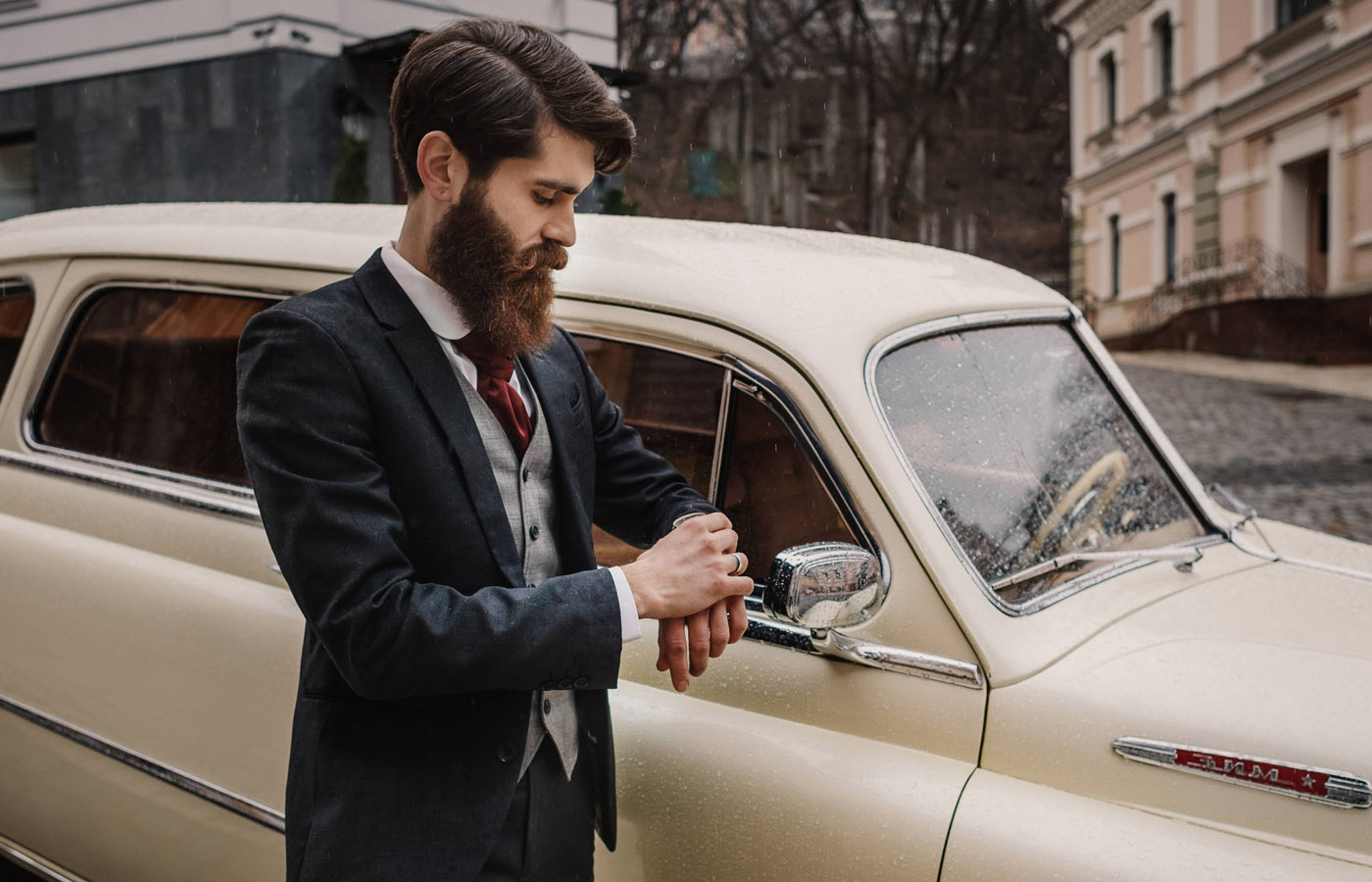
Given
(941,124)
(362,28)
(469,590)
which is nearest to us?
(469,590)

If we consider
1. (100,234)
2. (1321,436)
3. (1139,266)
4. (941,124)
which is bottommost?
(1321,436)

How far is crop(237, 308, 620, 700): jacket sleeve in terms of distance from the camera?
1.41 meters

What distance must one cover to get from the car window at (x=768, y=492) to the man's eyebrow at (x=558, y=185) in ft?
2.00

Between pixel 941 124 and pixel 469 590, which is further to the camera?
pixel 941 124

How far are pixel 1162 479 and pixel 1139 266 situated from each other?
24588 millimetres

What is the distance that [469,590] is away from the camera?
156 centimetres

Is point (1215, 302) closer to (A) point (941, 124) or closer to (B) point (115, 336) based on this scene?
(A) point (941, 124)

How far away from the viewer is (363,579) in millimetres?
1415

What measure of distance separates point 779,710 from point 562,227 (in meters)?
0.93

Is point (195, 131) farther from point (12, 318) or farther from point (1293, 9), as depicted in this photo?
point (1293, 9)

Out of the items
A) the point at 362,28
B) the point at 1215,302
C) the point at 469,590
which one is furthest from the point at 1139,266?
the point at 469,590

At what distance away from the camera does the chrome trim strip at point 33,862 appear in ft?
9.20

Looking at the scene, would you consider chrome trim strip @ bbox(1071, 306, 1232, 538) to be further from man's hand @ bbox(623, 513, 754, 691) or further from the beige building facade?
the beige building facade

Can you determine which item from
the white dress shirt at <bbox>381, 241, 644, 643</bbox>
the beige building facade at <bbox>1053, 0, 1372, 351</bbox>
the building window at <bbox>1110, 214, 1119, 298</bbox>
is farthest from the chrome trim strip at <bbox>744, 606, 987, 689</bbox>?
the building window at <bbox>1110, 214, 1119, 298</bbox>
